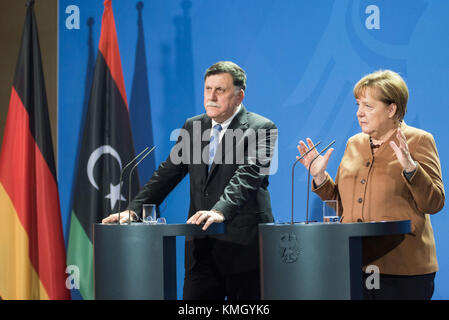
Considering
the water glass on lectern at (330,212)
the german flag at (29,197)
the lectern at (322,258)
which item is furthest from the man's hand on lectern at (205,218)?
the german flag at (29,197)

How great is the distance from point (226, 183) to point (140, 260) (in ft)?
2.62

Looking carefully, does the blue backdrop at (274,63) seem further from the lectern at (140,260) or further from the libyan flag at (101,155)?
the lectern at (140,260)

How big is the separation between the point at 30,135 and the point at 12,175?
0.33m

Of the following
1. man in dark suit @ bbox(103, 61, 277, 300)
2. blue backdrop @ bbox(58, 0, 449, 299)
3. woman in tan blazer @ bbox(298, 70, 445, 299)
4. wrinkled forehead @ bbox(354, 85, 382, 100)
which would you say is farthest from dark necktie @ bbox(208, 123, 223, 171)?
blue backdrop @ bbox(58, 0, 449, 299)

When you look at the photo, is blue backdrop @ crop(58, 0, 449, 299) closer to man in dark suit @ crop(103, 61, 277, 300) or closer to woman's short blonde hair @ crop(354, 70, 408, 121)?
man in dark suit @ crop(103, 61, 277, 300)

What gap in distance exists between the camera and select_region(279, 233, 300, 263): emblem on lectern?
7.52 ft

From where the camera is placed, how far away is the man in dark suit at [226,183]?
310cm

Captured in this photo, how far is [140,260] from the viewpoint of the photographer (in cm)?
253

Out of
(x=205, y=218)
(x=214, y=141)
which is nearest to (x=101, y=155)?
(x=214, y=141)

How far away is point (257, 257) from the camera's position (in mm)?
3131

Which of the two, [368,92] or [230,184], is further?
[230,184]

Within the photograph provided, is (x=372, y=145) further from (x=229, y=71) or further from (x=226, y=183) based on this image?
(x=229, y=71)

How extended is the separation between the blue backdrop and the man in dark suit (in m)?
1.00

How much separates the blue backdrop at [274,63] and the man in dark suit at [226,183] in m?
1.00
